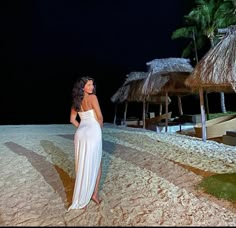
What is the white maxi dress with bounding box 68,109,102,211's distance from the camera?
3.42 metres

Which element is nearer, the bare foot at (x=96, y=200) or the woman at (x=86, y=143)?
the woman at (x=86, y=143)

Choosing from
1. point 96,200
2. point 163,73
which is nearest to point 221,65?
point 163,73

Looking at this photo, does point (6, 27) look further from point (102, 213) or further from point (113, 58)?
point (102, 213)

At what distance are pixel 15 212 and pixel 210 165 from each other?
132 inches

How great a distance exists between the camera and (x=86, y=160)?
11.2 feet

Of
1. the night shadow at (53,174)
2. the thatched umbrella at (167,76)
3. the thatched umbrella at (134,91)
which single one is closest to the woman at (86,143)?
the night shadow at (53,174)

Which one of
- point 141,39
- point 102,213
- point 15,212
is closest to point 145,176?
point 102,213

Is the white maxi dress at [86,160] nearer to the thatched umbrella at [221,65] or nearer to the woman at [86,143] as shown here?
the woman at [86,143]

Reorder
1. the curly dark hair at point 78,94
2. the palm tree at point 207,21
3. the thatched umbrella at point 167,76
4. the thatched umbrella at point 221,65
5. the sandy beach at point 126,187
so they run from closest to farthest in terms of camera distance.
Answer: the sandy beach at point 126,187 < the curly dark hair at point 78,94 < the thatched umbrella at point 221,65 < the thatched umbrella at point 167,76 < the palm tree at point 207,21

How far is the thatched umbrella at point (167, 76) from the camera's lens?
38.1 ft

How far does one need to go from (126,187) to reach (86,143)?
1.26 meters

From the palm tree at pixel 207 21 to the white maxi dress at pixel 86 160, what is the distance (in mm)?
14281

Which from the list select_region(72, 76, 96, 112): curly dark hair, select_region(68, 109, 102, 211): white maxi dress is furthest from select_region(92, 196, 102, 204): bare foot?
select_region(72, 76, 96, 112): curly dark hair

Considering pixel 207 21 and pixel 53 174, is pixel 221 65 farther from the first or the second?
pixel 207 21
